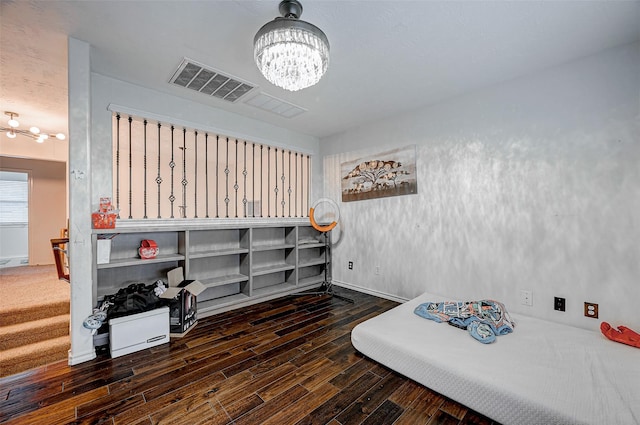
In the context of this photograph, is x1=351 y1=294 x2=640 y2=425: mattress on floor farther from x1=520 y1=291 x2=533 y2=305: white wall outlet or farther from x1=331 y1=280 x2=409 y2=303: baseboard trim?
x1=331 y1=280 x2=409 y2=303: baseboard trim

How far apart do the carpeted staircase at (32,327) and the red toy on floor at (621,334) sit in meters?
4.33

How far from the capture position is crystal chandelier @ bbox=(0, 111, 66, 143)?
11.5 ft

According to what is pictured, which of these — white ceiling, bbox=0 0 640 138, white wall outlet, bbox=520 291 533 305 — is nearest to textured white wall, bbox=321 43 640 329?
white wall outlet, bbox=520 291 533 305

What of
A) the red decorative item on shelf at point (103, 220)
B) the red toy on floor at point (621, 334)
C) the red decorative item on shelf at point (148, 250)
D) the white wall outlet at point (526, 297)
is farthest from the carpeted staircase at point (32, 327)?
the red toy on floor at point (621, 334)

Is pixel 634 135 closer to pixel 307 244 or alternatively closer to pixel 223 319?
pixel 307 244

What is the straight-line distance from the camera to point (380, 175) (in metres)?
3.70

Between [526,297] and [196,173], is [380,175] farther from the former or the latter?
[196,173]

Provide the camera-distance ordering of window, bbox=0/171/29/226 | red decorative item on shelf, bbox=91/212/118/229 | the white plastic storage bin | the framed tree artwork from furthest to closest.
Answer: window, bbox=0/171/29/226 → the framed tree artwork → red decorative item on shelf, bbox=91/212/118/229 → the white plastic storage bin

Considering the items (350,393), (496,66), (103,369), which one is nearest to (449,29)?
(496,66)

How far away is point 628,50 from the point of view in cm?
208

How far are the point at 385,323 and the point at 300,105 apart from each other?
101 inches

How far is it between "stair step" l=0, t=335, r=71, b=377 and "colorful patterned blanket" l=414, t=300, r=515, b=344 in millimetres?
3191

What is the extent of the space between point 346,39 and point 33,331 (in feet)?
12.5

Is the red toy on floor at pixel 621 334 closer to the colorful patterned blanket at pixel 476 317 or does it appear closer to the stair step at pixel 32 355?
the colorful patterned blanket at pixel 476 317
